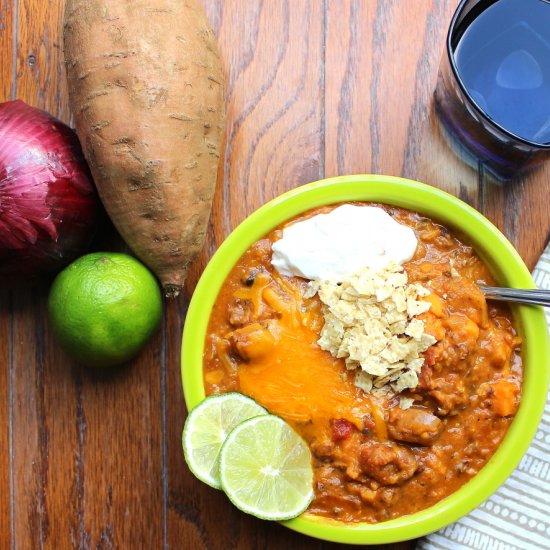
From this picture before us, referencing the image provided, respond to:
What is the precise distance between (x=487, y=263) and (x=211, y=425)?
75 centimetres

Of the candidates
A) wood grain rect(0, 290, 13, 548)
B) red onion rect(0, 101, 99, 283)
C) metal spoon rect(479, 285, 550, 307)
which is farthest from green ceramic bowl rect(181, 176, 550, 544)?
wood grain rect(0, 290, 13, 548)

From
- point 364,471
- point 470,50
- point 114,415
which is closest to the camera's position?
point 364,471

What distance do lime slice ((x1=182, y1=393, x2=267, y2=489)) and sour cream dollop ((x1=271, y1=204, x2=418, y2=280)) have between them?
324 millimetres

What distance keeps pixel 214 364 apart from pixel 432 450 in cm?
54

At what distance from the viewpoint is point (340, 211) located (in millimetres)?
1666

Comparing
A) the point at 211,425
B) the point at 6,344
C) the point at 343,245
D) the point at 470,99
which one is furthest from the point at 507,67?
the point at 6,344

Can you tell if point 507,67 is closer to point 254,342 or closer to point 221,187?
point 221,187

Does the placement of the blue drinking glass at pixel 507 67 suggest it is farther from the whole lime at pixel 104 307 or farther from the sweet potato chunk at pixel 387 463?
the whole lime at pixel 104 307

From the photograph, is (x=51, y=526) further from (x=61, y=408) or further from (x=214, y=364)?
(x=214, y=364)

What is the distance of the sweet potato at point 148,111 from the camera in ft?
5.31

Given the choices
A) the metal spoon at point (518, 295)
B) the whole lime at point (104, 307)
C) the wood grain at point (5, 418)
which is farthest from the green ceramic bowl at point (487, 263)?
the wood grain at point (5, 418)

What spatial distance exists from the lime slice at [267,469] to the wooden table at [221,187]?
32cm

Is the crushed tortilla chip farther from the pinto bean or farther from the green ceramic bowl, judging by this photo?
the green ceramic bowl

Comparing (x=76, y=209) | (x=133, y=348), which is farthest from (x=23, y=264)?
(x=133, y=348)
